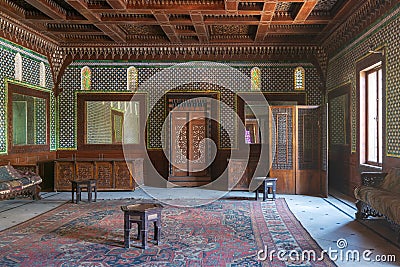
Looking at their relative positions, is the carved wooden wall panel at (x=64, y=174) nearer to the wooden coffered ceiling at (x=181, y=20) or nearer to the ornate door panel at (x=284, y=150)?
the wooden coffered ceiling at (x=181, y=20)

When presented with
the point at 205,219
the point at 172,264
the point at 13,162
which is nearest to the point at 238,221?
the point at 205,219

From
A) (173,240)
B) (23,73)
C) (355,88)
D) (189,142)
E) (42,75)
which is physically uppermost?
(42,75)

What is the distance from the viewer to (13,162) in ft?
26.5

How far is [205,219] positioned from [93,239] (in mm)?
1799

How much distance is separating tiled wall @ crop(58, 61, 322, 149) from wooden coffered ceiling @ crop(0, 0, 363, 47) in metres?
0.66

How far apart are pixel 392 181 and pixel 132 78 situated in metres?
6.78

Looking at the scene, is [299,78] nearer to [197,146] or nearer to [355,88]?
[355,88]

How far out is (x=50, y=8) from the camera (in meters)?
7.07

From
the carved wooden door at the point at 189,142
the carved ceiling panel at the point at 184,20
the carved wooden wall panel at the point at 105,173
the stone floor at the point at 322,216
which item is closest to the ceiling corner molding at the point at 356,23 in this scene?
the carved ceiling panel at the point at 184,20

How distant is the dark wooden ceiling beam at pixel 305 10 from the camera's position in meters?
6.84

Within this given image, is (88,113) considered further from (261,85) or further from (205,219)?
(205,219)

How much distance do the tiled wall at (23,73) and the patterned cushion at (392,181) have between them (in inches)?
267

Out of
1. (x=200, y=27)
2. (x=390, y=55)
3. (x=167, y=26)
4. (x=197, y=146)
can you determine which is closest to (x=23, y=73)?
(x=167, y=26)

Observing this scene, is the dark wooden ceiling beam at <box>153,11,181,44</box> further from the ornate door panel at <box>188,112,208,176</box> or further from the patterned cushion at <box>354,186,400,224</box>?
the patterned cushion at <box>354,186,400,224</box>
